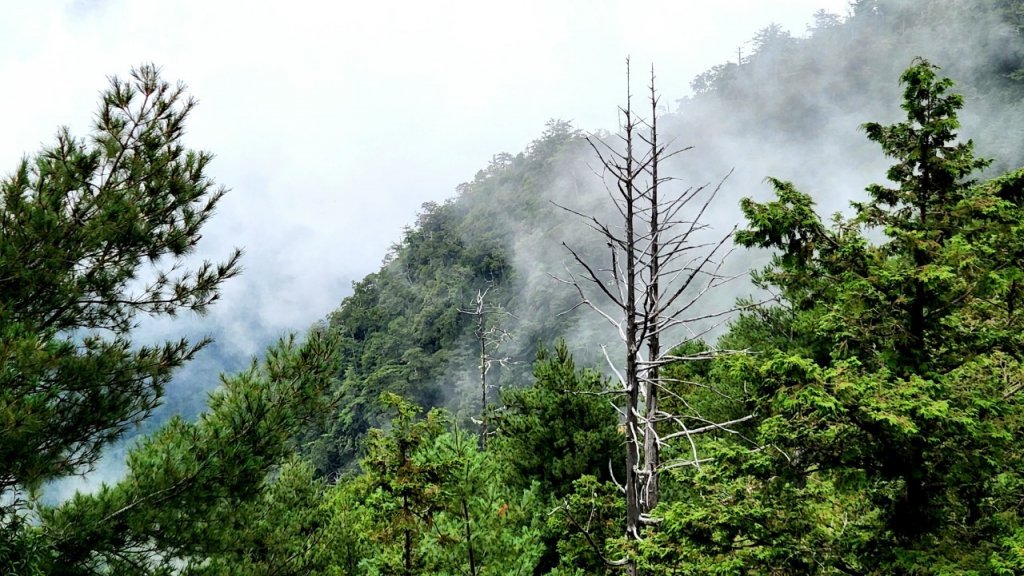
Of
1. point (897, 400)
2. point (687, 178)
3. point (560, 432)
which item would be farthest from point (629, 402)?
point (687, 178)

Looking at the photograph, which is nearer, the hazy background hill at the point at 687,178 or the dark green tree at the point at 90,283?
the dark green tree at the point at 90,283

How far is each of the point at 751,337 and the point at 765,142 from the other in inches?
3041

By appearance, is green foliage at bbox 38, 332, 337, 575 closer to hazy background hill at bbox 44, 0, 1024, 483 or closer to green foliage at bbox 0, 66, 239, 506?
green foliage at bbox 0, 66, 239, 506

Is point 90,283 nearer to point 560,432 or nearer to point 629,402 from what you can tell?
point 629,402

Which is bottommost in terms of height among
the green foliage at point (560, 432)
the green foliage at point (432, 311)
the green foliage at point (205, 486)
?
the green foliage at point (205, 486)

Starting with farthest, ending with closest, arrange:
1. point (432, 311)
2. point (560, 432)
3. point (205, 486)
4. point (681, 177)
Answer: point (432, 311), point (681, 177), point (560, 432), point (205, 486)

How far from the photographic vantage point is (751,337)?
1581 cm

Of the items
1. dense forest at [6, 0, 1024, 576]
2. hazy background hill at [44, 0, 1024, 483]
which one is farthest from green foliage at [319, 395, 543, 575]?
hazy background hill at [44, 0, 1024, 483]

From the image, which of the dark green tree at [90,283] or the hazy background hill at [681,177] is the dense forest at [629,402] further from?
the hazy background hill at [681,177]

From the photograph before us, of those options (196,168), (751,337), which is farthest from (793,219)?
(751,337)

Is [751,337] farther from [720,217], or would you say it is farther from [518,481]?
[720,217]

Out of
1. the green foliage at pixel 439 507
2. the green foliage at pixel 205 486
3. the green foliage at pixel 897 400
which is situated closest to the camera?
the green foliage at pixel 897 400

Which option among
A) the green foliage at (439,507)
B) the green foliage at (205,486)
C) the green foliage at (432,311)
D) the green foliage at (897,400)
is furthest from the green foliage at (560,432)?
the green foliage at (432,311)

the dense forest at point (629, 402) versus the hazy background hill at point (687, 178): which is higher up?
the hazy background hill at point (687, 178)
